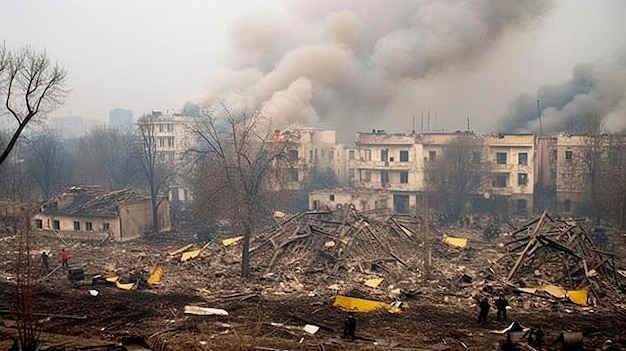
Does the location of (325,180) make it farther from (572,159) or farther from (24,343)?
(24,343)

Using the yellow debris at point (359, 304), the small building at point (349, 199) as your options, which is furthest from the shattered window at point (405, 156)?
the yellow debris at point (359, 304)

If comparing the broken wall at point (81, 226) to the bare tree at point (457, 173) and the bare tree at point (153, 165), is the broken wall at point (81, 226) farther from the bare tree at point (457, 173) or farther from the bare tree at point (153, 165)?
the bare tree at point (457, 173)

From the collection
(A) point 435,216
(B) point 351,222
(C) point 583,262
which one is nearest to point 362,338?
(C) point 583,262

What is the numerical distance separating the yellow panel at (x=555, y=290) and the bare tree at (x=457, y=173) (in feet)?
63.1

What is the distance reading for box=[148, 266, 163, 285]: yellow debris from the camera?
738 inches

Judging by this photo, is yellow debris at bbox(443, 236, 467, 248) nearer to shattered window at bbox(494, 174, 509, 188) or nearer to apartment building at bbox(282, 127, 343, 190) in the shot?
shattered window at bbox(494, 174, 509, 188)

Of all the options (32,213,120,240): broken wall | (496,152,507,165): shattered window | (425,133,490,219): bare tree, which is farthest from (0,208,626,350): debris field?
(496,152,507,165): shattered window

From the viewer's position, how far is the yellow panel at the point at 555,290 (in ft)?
53.6

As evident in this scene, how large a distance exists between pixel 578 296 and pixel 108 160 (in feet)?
146

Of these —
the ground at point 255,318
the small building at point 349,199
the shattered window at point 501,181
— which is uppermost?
the shattered window at point 501,181

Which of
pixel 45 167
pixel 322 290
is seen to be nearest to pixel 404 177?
pixel 322 290

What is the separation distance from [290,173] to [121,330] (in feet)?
88.9

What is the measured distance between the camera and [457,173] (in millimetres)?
38031

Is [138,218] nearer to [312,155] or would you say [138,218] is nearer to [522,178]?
[312,155]
